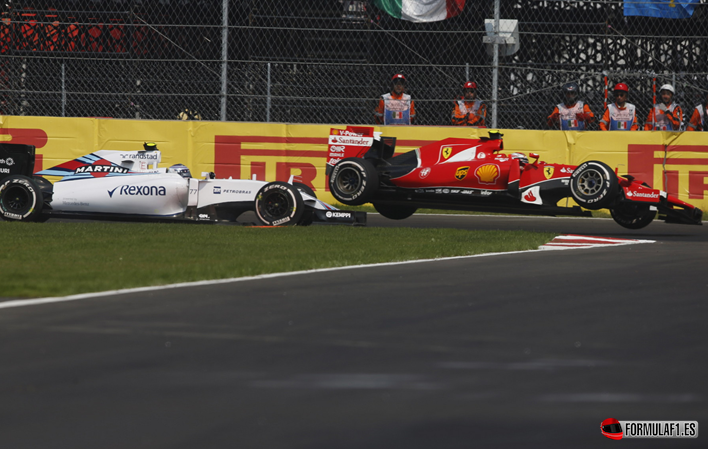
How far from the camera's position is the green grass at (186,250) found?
7.23 meters

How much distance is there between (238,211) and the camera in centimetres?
1224

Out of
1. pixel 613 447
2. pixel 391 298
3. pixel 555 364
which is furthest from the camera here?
pixel 391 298

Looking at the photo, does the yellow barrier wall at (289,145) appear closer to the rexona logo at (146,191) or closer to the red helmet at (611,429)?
the rexona logo at (146,191)

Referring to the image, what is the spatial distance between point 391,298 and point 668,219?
6.61m

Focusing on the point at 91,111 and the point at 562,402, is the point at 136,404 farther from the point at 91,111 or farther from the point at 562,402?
the point at 91,111

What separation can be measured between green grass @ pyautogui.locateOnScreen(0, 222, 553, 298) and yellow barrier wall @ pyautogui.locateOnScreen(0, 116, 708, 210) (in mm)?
3756

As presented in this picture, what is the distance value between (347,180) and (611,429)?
8769 millimetres

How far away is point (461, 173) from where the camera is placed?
39.7 ft

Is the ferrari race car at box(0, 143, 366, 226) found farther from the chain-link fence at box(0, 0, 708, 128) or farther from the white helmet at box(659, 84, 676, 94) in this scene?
the white helmet at box(659, 84, 676, 94)

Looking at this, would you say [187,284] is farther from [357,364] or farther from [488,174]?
[488,174]

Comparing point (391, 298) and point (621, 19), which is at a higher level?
point (621, 19)

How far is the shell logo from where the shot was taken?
11.9 meters

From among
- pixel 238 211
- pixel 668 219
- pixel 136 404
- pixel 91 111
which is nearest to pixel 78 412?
pixel 136 404

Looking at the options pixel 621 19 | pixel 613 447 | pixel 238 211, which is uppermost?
pixel 621 19
